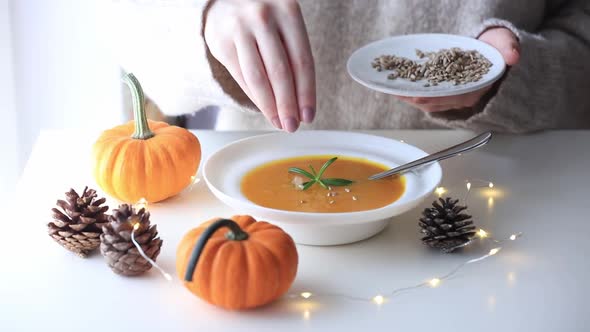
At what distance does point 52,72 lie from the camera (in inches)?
68.9

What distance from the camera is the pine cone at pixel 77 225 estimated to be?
0.82m

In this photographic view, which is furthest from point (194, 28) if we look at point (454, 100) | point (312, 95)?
point (454, 100)

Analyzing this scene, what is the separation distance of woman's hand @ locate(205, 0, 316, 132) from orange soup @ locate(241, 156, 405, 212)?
0.06 m

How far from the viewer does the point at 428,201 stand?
96 cm

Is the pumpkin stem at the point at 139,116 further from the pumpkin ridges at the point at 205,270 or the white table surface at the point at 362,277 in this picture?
the pumpkin ridges at the point at 205,270

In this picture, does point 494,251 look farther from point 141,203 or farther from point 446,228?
point 141,203

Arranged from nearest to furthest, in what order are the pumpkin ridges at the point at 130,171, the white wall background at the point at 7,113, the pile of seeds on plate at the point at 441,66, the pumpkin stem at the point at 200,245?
the pumpkin stem at the point at 200,245, the pumpkin ridges at the point at 130,171, the pile of seeds on plate at the point at 441,66, the white wall background at the point at 7,113

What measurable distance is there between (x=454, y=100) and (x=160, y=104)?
1.62ft

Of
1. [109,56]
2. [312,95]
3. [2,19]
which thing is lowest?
[109,56]

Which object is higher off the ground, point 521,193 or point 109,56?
point 521,193

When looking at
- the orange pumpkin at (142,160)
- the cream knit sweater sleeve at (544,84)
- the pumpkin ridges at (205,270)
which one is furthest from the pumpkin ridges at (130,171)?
the cream knit sweater sleeve at (544,84)

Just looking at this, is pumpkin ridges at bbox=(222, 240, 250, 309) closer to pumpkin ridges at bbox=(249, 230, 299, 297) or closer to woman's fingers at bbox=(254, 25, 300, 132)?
pumpkin ridges at bbox=(249, 230, 299, 297)

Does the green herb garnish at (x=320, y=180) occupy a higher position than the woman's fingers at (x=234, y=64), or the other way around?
the woman's fingers at (x=234, y=64)

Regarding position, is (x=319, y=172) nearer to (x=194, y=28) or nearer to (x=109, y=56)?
(x=194, y=28)
